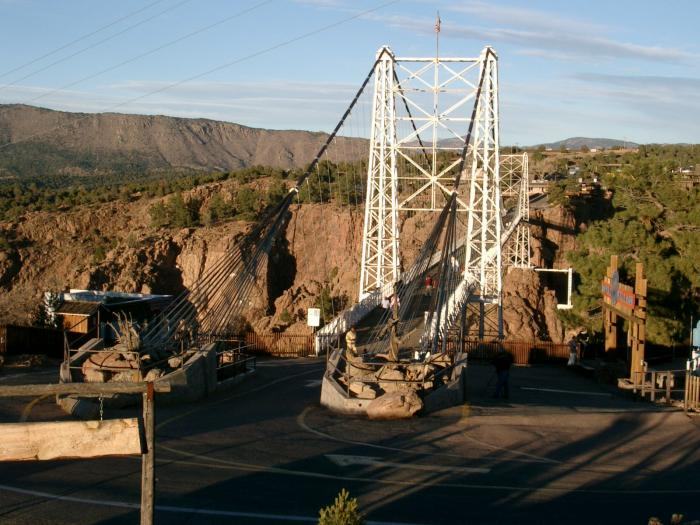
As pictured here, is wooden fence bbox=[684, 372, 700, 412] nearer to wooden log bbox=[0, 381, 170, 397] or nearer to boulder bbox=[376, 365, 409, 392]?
boulder bbox=[376, 365, 409, 392]

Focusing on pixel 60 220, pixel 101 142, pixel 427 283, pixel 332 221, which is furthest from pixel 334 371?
pixel 101 142

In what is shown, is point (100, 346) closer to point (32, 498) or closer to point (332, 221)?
point (32, 498)

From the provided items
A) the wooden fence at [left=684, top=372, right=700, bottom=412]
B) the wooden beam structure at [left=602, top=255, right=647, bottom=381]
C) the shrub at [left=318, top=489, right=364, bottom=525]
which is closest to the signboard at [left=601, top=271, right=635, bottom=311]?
the wooden beam structure at [left=602, top=255, right=647, bottom=381]

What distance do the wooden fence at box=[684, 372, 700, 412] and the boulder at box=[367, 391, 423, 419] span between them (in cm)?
562

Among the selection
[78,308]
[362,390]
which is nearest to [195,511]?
[362,390]

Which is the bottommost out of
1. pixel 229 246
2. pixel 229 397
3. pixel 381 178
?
pixel 229 397

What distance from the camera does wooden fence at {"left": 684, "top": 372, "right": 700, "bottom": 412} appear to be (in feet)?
60.6

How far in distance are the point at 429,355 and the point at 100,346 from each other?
699 cm

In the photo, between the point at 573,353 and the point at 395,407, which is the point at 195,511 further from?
the point at 573,353

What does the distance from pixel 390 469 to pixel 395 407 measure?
365cm

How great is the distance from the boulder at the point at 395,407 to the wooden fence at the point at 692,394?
18.4ft

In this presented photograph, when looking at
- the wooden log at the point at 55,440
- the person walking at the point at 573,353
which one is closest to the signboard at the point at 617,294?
the person walking at the point at 573,353

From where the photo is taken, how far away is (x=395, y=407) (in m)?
16.4

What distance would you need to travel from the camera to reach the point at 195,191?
214 feet
